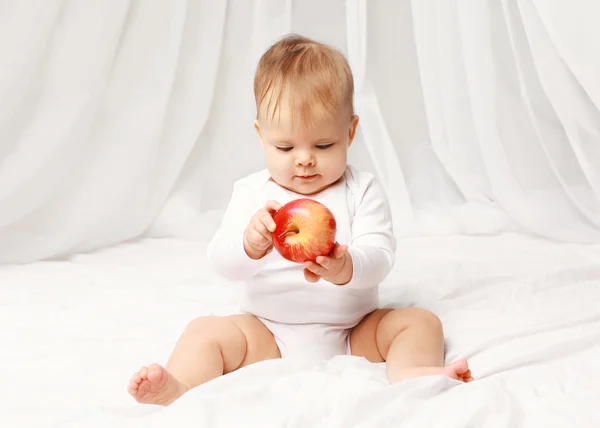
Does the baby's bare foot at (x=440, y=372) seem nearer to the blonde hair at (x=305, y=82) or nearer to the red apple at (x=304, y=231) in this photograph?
the red apple at (x=304, y=231)

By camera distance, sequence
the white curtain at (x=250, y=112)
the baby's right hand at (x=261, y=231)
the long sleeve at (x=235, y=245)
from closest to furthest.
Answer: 1. the baby's right hand at (x=261, y=231)
2. the long sleeve at (x=235, y=245)
3. the white curtain at (x=250, y=112)

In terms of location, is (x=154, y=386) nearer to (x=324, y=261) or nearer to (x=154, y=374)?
(x=154, y=374)

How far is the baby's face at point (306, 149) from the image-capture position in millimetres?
1264

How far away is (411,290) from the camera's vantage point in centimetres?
164

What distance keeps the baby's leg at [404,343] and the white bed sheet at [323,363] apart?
0.10 feet

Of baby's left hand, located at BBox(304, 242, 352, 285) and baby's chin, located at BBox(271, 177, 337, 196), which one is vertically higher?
baby's chin, located at BBox(271, 177, 337, 196)

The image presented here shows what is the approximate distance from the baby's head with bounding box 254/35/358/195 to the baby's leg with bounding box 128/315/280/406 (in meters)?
0.24

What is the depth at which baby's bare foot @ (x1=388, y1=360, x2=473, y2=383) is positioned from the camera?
3.78 ft

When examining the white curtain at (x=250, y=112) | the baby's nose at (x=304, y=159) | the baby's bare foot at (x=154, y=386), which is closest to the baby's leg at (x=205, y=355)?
the baby's bare foot at (x=154, y=386)

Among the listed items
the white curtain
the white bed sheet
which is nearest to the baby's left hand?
the white bed sheet

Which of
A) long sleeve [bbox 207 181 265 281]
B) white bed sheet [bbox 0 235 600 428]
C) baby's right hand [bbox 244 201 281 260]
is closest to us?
white bed sheet [bbox 0 235 600 428]

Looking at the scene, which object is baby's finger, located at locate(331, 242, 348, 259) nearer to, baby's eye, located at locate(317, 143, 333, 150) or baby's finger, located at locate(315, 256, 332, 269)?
baby's finger, located at locate(315, 256, 332, 269)

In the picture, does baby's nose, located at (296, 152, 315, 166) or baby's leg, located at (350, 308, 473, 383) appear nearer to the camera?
baby's leg, located at (350, 308, 473, 383)

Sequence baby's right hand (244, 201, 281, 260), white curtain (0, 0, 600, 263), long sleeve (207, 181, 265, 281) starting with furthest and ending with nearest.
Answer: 1. white curtain (0, 0, 600, 263)
2. long sleeve (207, 181, 265, 281)
3. baby's right hand (244, 201, 281, 260)
